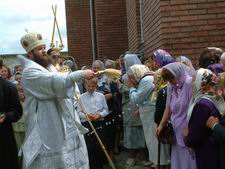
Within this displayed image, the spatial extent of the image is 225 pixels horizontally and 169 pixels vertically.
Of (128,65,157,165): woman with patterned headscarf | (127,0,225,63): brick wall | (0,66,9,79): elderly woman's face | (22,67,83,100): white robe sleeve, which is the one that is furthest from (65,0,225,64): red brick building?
(22,67,83,100): white robe sleeve

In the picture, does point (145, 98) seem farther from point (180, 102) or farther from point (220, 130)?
point (220, 130)

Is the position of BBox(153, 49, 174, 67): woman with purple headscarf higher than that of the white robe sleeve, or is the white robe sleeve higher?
BBox(153, 49, 174, 67): woman with purple headscarf

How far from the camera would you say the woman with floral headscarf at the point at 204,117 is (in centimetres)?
501

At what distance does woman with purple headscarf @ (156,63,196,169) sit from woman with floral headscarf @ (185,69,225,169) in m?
0.88

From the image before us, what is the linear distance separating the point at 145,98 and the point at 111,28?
31.3ft

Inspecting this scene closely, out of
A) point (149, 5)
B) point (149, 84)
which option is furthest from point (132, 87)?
point (149, 5)

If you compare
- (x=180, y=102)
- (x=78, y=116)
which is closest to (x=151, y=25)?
(x=180, y=102)

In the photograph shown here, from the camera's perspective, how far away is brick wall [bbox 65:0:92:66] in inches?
789

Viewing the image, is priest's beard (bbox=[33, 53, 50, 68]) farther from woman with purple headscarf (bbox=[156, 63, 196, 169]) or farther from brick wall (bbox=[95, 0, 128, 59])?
brick wall (bbox=[95, 0, 128, 59])

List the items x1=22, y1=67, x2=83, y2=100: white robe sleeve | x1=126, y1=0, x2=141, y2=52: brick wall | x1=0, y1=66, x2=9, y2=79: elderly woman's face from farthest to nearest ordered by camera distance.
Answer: x1=126, y1=0, x2=141, y2=52: brick wall < x1=0, y1=66, x2=9, y2=79: elderly woman's face < x1=22, y1=67, x2=83, y2=100: white robe sleeve

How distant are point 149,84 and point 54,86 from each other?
8.83ft

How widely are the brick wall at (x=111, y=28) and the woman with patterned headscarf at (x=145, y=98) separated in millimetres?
9059

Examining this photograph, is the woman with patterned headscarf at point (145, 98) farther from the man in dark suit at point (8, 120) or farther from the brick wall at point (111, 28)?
the brick wall at point (111, 28)

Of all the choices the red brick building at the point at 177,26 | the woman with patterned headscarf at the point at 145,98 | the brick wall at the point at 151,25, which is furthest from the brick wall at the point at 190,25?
the woman with patterned headscarf at the point at 145,98
